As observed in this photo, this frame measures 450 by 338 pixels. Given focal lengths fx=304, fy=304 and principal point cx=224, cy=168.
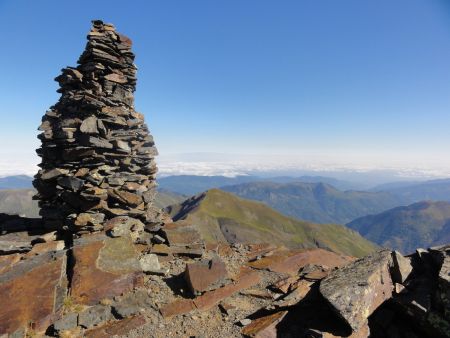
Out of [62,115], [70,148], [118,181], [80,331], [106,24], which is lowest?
[80,331]

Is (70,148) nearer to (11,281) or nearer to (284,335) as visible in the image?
(11,281)

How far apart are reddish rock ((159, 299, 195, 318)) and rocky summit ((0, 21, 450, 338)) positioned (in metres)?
0.04

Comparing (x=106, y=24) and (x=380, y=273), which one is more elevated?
(x=106, y=24)

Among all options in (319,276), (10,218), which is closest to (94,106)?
(10,218)

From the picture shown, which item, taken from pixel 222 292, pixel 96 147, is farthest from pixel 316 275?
pixel 96 147

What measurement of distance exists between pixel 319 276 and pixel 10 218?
1866 centimetres

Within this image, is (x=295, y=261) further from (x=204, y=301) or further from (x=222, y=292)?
(x=204, y=301)

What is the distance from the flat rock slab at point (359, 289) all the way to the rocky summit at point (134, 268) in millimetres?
40

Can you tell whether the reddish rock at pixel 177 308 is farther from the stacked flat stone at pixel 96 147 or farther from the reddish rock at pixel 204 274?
the stacked flat stone at pixel 96 147

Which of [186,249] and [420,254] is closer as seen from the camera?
[420,254]

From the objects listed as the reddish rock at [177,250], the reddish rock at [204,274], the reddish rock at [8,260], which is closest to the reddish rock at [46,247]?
the reddish rock at [8,260]

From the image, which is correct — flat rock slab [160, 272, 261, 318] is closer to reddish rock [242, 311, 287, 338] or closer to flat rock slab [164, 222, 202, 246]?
reddish rock [242, 311, 287, 338]

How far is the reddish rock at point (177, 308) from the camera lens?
10820 millimetres

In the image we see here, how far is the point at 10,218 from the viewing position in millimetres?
19156
